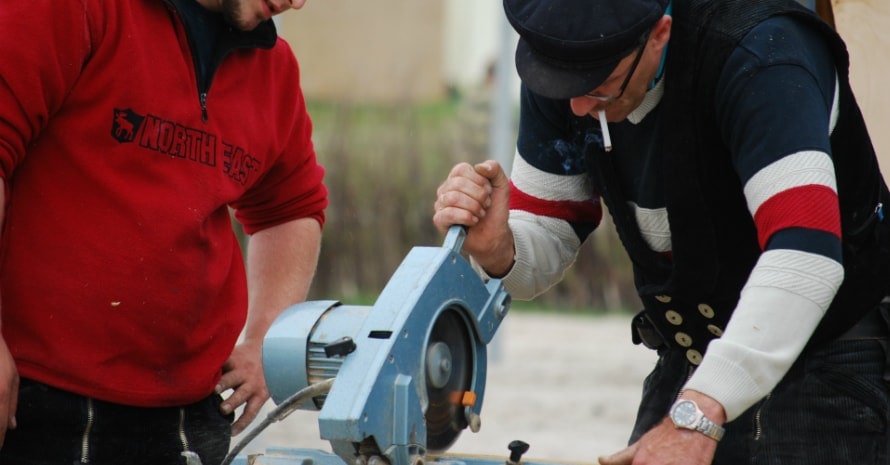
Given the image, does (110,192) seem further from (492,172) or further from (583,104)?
(583,104)

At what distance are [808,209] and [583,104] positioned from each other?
51 centimetres

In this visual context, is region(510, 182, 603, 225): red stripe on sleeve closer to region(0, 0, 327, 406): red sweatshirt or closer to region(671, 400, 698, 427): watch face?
region(0, 0, 327, 406): red sweatshirt

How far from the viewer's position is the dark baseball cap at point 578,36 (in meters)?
2.11

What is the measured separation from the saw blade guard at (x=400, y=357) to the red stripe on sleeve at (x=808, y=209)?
57cm

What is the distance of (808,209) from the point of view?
197cm

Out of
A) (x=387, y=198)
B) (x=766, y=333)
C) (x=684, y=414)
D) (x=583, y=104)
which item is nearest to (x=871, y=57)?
(x=583, y=104)

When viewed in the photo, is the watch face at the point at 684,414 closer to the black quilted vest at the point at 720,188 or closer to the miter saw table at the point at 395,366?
the miter saw table at the point at 395,366

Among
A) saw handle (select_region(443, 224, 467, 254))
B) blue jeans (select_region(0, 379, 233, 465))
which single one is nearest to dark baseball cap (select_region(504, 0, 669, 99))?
saw handle (select_region(443, 224, 467, 254))

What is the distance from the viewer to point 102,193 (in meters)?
2.30

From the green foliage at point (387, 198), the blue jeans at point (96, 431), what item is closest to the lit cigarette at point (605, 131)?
the blue jeans at point (96, 431)

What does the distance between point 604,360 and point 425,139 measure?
2654mm

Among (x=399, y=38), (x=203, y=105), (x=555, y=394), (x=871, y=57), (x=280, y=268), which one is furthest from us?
(x=399, y=38)

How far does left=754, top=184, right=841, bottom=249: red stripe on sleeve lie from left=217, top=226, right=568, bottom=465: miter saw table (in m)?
0.57

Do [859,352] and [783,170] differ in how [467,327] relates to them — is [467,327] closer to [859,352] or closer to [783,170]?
[783,170]
